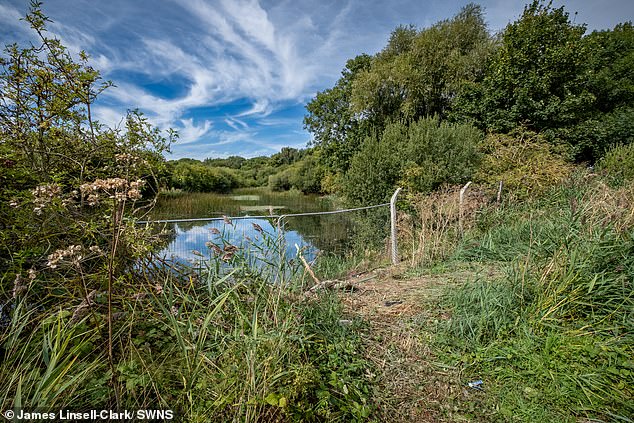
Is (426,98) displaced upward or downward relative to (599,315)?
upward

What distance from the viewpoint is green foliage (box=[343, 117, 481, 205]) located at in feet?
27.3

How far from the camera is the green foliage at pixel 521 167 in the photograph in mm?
7957

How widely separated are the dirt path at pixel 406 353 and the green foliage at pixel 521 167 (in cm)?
640

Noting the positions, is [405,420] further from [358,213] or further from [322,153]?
[322,153]

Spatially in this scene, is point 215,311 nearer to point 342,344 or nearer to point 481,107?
point 342,344

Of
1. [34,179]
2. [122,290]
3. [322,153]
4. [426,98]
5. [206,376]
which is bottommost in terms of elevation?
[206,376]

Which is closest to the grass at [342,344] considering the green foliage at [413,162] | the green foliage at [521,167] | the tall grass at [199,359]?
the tall grass at [199,359]

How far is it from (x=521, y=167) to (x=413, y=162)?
11.9 ft

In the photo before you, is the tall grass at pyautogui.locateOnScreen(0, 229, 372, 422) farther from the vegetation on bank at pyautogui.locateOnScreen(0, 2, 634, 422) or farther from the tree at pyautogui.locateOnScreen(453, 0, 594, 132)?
the tree at pyautogui.locateOnScreen(453, 0, 594, 132)

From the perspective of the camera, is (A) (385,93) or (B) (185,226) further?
(A) (385,93)

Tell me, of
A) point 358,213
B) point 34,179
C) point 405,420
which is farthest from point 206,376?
point 358,213

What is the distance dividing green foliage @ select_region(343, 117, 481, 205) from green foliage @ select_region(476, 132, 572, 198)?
0.70 m

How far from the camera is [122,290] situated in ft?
6.18

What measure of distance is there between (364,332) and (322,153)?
17372mm
